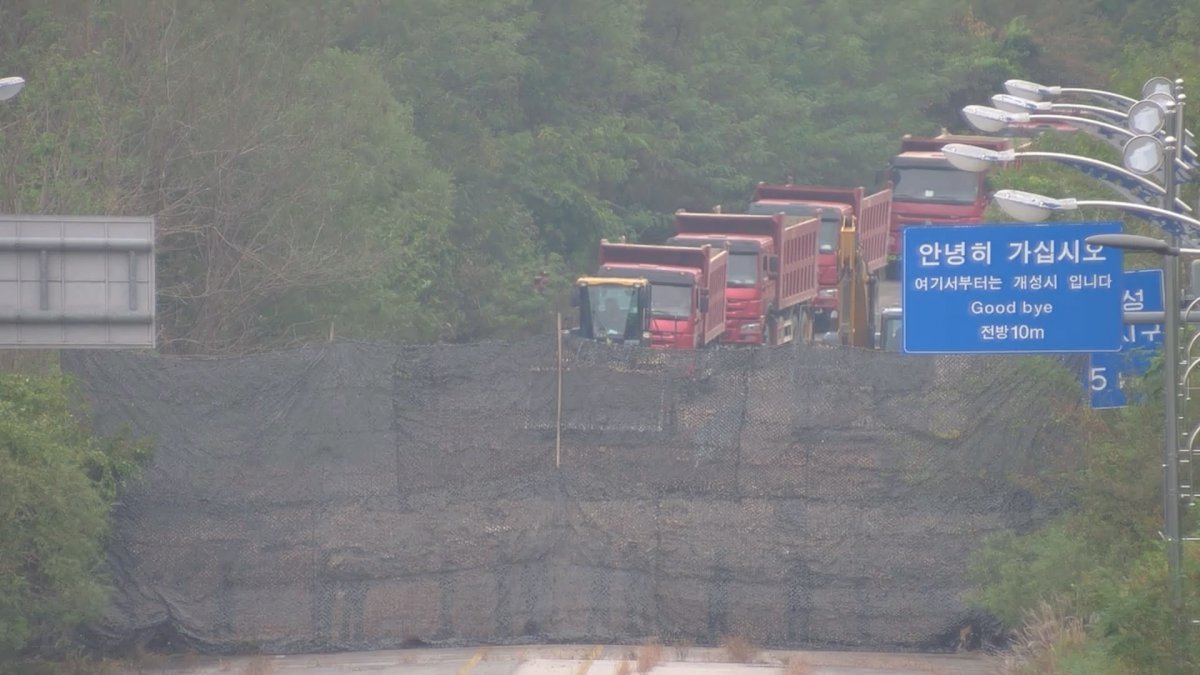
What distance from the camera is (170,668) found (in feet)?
64.0

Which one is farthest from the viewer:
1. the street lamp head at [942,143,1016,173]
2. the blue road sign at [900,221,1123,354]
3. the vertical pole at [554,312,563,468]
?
the vertical pole at [554,312,563,468]

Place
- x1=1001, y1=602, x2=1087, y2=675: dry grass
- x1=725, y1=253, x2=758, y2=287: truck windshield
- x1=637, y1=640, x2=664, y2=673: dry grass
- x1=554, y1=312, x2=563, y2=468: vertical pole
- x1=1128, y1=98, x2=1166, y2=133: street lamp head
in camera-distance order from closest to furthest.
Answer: x1=1128, y1=98, x2=1166, y2=133: street lamp head → x1=1001, y1=602, x2=1087, y2=675: dry grass → x1=637, y1=640, x2=664, y2=673: dry grass → x1=554, y1=312, x2=563, y2=468: vertical pole → x1=725, y1=253, x2=758, y2=287: truck windshield

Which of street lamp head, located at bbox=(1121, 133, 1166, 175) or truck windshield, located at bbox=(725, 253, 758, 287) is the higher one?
truck windshield, located at bbox=(725, 253, 758, 287)

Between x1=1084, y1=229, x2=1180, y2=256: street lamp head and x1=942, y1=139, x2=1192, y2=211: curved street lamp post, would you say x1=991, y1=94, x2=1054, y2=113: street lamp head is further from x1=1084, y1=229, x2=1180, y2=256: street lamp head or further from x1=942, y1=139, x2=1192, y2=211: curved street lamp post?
x1=1084, y1=229, x2=1180, y2=256: street lamp head

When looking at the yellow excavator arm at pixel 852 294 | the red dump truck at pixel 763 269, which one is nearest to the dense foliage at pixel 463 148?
the red dump truck at pixel 763 269

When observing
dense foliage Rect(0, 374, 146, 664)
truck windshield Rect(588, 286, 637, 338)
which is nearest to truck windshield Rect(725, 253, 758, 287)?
truck windshield Rect(588, 286, 637, 338)

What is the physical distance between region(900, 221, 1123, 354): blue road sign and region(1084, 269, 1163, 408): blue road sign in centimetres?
24

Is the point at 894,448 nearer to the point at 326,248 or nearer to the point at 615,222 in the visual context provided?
the point at 326,248

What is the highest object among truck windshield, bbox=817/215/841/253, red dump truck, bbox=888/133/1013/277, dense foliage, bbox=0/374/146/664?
red dump truck, bbox=888/133/1013/277

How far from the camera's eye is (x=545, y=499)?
66.6 feet

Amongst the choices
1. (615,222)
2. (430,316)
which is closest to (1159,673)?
(430,316)

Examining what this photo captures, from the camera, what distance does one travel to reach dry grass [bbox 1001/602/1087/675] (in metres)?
17.1

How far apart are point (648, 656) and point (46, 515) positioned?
6.30 m

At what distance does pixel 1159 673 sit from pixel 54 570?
418 inches
